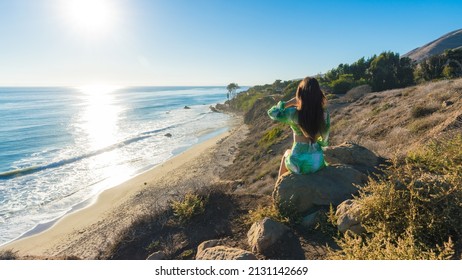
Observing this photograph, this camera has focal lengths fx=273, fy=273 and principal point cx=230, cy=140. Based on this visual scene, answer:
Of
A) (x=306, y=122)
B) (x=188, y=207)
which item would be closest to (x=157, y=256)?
(x=188, y=207)

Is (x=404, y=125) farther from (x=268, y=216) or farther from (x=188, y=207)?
(x=188, y=207)

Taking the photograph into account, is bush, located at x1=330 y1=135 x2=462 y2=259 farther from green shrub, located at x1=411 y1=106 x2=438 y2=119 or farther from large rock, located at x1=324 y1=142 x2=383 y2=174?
green shrub, located at x1=411 y1=106 x2=438 y2=119

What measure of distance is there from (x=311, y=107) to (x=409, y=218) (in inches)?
84.4

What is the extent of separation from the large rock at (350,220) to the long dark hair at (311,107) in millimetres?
1412

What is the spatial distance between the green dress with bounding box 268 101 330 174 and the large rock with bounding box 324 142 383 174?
209cm

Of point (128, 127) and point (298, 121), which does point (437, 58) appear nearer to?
point (298, 121)

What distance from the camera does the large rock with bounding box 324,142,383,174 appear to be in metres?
6.96

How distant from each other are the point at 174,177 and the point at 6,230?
915 centimetres

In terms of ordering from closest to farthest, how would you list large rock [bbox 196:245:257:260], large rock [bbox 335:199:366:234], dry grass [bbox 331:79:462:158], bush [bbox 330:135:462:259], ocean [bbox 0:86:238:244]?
bush [bbox 330:135:462:259] → large rock [bbox 196:245:257:260] → large rock [bbox 335:199:366:234] → dry grass [bbox 331:79:462:158] → ocean [bbox 0:86:238:244]

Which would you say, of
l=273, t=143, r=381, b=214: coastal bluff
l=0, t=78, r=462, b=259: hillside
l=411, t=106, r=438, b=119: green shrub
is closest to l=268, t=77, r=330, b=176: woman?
l=273, t=143, r=381, b=214: coastal bluff

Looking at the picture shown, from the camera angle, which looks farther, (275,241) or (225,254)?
(275,241)

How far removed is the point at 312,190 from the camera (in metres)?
4.95

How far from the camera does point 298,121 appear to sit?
15.8 feet
